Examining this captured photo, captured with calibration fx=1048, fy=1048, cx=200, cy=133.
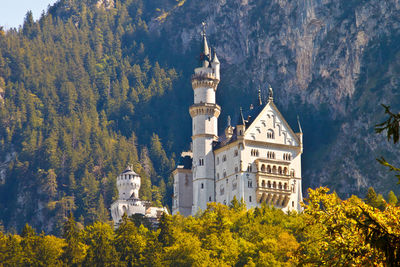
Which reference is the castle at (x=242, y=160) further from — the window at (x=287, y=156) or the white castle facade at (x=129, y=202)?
the white castle facade at (x=129, y=202)

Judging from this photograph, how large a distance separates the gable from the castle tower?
604 cm

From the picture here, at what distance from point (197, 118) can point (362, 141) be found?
203ft

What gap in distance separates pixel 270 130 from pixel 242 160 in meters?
6.13

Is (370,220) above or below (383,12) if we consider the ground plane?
below

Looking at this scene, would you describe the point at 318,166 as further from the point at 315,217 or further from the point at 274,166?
the point at 315,217

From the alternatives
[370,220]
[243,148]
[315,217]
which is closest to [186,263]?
[243,148]

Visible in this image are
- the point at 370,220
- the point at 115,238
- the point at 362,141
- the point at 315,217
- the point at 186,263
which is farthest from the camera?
the point at 362,141

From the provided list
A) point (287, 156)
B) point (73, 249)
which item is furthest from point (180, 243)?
point (287, 156)

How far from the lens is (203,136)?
132625 mm

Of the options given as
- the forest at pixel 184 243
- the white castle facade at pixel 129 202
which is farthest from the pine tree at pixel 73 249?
the white castle facade at pixel 129 202

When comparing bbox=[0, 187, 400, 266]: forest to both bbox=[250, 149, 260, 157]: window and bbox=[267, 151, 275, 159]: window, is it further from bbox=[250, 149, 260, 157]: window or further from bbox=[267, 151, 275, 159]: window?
bbox=[267, 151, 275, 159]: window

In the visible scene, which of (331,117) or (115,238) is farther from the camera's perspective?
(331,117)

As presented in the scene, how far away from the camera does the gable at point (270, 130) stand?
130 metres

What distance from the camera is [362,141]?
18825 centimetres
